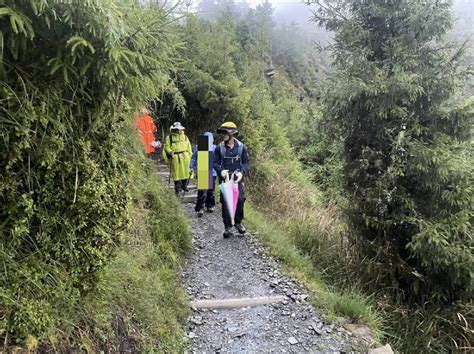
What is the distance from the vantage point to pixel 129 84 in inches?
102

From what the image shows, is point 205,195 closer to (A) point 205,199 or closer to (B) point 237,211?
(A) point 205,199

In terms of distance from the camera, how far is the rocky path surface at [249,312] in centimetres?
402

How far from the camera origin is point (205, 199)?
777 cm

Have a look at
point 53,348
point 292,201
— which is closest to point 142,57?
point 53,348

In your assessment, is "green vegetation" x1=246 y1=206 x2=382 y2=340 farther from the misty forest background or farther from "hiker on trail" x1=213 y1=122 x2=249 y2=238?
"hiker on trail" x1=213 y1=122 x2=249 y2=238

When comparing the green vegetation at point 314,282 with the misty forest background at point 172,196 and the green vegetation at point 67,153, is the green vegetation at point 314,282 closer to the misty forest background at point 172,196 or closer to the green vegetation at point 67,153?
the misty forest background at point 172,196

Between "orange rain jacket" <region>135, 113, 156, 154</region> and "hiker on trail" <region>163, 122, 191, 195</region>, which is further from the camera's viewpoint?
"hiker on trail" <region>163, 122, 191, 195</region>

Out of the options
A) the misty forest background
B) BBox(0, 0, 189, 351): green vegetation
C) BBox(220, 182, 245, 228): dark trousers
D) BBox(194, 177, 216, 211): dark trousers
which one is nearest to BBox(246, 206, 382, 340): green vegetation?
the misty forest background

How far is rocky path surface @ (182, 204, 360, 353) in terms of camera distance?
4016 millimetres

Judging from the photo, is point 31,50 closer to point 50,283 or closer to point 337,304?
point 50,283

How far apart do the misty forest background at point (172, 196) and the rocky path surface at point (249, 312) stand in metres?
0.27

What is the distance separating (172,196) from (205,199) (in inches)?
37.2

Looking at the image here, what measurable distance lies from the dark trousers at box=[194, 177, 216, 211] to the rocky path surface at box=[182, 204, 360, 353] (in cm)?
137

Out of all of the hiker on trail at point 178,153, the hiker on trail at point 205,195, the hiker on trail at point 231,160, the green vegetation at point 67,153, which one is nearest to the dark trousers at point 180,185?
the hiker on trail at point 178,153
